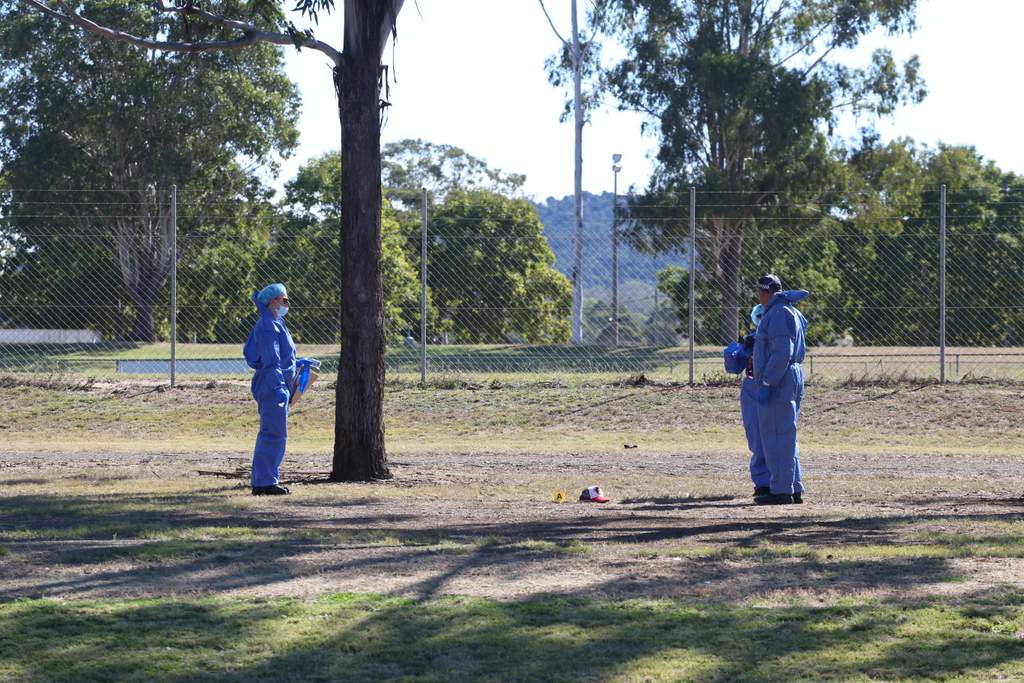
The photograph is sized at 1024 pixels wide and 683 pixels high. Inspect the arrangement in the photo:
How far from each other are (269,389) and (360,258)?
1.72 m

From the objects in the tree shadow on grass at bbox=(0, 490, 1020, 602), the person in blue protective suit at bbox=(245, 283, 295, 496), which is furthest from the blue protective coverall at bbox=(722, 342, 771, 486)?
the person in blue protective suit at bbox=(245, 283, 295, 496)

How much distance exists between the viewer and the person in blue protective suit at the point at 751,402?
1087 centimetres

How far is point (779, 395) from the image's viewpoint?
34.3 ft

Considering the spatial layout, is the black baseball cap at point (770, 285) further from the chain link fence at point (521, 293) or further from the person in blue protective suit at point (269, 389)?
the chain link fence at point (521, 293)

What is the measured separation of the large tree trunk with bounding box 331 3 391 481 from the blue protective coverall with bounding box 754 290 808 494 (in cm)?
352

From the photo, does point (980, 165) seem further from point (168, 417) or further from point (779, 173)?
point (168, 417)

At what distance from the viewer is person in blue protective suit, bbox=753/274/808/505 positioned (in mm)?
10398

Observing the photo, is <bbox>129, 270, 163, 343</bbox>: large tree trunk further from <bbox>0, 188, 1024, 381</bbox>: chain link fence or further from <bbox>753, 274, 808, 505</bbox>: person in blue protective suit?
<bbox>753, 274, 808, 505</bbox>: person in blue protective suit

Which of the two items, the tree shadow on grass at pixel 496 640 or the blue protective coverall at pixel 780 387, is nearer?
the tree shadow on grass at pixel 496 640

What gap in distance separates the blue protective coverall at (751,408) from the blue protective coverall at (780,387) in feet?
0.91

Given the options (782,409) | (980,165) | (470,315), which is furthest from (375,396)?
(980,165)

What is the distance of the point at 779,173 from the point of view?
39875 mm

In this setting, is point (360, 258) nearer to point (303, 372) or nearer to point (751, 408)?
point (303, 372)

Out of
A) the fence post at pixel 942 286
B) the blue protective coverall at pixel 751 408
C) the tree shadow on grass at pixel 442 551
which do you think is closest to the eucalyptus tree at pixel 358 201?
the tree shadow on grass at pixel 442 551
